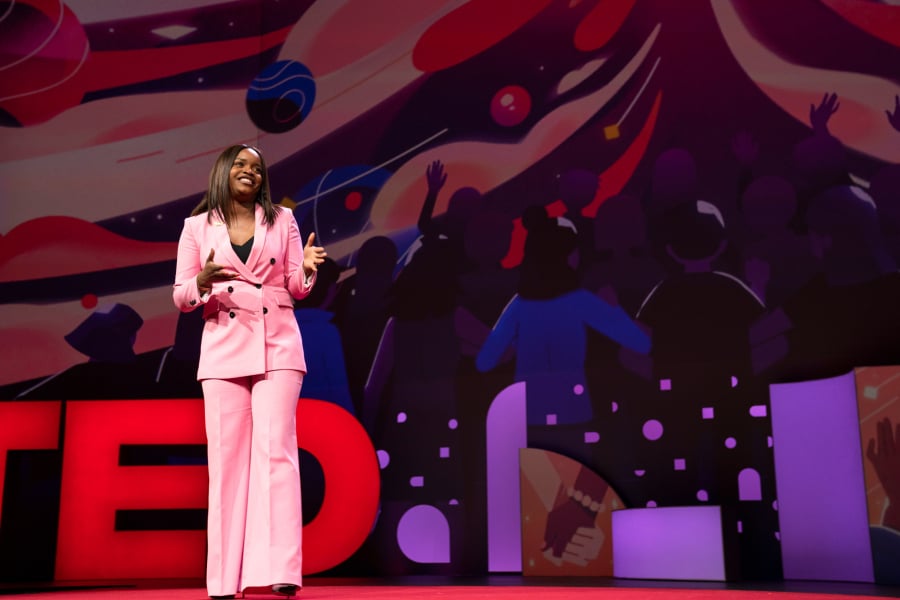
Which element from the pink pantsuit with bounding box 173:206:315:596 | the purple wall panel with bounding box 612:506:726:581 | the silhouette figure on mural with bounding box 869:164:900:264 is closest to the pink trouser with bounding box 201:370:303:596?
the pink pantsuit with bounding box 173:206:315:596

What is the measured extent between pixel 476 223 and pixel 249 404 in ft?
6.83

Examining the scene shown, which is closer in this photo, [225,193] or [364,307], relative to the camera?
[225,193]

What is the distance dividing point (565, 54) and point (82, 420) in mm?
3006

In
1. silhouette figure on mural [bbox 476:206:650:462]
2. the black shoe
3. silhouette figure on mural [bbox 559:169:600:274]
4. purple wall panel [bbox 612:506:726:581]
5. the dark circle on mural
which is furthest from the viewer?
the dark circle on mural

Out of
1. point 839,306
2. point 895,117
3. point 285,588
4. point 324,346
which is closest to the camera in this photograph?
point 285,588

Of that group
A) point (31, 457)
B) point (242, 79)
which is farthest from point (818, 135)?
point (31, 457)

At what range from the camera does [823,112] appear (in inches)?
170

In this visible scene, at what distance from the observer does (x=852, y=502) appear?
150 inches

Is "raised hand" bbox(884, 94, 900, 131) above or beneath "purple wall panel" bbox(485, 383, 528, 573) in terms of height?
above

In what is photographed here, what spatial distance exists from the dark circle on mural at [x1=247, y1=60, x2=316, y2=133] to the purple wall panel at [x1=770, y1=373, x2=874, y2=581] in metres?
2.82

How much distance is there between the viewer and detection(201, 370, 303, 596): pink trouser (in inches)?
104

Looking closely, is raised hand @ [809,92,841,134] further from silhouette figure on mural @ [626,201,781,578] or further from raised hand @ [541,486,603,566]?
raised hand @ [541,486,603,566]

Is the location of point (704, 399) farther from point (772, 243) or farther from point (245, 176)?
point (245, 176)

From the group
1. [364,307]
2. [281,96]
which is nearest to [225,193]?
[364,307]
